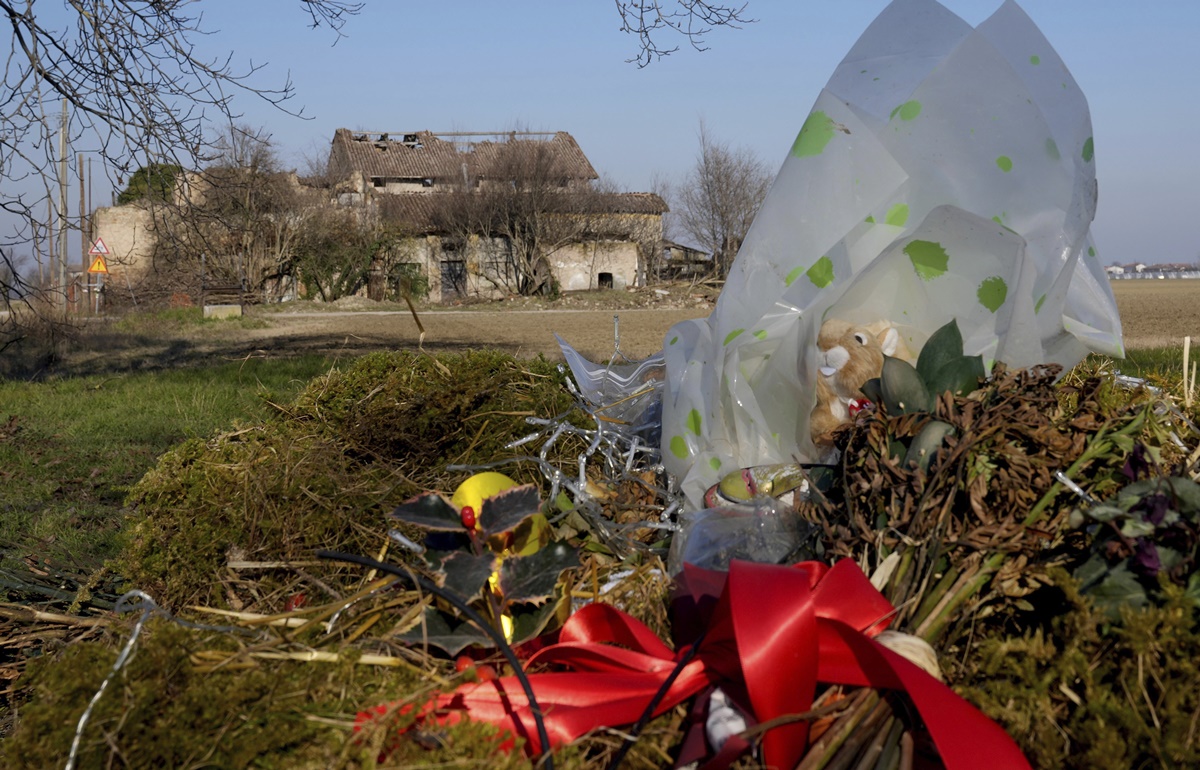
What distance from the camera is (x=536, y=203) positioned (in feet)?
110

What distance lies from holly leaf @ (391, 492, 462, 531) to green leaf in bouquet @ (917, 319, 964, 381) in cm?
75

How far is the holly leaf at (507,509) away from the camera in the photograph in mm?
1132

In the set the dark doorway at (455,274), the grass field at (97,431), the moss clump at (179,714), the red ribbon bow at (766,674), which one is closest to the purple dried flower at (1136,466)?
the red ribbon bow at (766,674)

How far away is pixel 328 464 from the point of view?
1818 millimetres

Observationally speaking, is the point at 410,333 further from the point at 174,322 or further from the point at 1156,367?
the point at 1156,367

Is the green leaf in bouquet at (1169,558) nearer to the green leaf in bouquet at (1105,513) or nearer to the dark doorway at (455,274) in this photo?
the green leaf in bouquet at (1105,513)

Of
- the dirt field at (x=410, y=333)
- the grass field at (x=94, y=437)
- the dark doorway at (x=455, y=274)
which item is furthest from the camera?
the dark doorway at (x=455, y=274)

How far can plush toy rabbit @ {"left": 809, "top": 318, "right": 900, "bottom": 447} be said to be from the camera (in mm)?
1579

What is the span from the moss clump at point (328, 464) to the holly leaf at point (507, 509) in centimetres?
53

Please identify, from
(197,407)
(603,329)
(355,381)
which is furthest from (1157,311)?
(355,381)

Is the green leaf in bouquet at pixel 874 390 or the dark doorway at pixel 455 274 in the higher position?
the dark doorway at pixel 455 274

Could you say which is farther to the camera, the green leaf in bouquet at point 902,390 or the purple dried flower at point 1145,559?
the green leaf in bouquet at point 902,390

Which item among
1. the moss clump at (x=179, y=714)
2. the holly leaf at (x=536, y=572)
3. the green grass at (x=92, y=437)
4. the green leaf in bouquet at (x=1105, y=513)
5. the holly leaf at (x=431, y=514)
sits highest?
the green leaf in bouquet at (x=1105, y=513)

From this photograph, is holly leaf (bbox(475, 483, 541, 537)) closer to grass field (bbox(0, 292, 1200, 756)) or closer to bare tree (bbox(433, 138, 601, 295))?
grass field (bbox(0, 292, 1200, 756))
